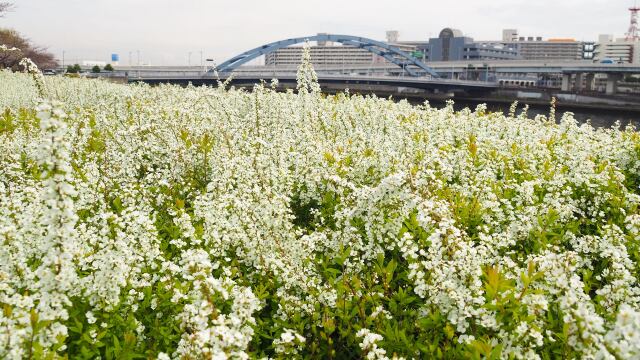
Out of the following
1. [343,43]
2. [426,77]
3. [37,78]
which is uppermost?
[343,43]

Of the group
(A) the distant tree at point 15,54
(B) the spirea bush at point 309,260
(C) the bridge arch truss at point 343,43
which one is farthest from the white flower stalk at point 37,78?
→ (C) the bridge arch truss at point 343,43

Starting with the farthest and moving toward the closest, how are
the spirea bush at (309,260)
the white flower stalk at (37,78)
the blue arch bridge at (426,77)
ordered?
the blue arch bridge at (426,77), the white flower stalk at (37,78), the spirea bush at (309,260)

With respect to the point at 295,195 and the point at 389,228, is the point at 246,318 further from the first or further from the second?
the point at 295,195

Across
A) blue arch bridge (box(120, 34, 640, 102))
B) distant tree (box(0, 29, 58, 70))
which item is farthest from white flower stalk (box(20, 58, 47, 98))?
blue arch bridge (box(120, 34, 640, 102))

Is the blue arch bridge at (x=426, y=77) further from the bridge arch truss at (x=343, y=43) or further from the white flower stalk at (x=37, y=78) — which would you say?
the white flower stalk at (x=37, y=78)

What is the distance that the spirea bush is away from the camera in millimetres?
3930

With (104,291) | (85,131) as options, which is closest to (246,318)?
(104,291)

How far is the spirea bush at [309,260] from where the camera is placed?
155 inches

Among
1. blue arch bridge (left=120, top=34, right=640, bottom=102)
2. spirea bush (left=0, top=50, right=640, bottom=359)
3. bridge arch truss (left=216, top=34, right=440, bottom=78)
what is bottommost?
spirea bush (left=0, top=50, right=640, bottom=359)

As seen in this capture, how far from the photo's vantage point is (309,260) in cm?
598

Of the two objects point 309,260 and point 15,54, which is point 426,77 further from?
point 309,260

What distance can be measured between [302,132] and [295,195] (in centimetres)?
342

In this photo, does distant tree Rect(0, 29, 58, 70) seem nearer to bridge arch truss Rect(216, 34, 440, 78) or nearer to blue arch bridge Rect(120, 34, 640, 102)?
blue arch bridge Rect(120, 34, 640, 102)

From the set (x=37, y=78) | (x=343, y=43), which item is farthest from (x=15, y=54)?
(x=343, y=43)
